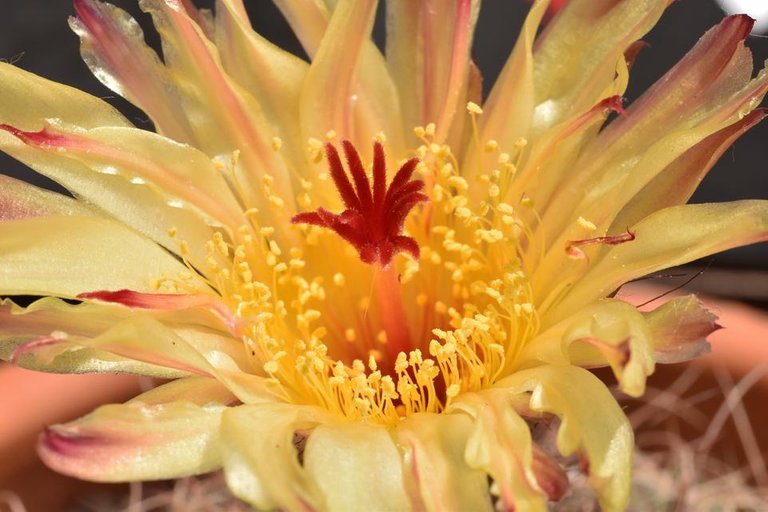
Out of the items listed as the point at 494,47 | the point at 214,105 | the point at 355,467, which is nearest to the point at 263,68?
the point at 214,105

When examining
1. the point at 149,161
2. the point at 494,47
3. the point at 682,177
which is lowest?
the point at 494,47

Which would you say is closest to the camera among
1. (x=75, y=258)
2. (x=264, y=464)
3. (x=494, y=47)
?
(x=264, y=464)

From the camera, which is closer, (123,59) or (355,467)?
(355,467)

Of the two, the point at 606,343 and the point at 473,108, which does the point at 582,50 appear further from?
the point at 606,343

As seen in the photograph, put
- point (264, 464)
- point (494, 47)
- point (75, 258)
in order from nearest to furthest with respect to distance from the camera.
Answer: point (264, 464) → point (75, 258) → point (494, 47)

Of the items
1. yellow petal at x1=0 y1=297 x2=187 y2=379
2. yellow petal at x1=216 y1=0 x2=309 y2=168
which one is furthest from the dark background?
yellow petal at x1=0 y1=297 x2=187 y2=379

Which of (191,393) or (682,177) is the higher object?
(682,177)

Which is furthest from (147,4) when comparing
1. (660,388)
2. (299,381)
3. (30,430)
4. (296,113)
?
(660,388)

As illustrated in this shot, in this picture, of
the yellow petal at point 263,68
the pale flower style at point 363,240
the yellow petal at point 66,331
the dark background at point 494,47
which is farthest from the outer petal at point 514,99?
the dark background at point 494,47
